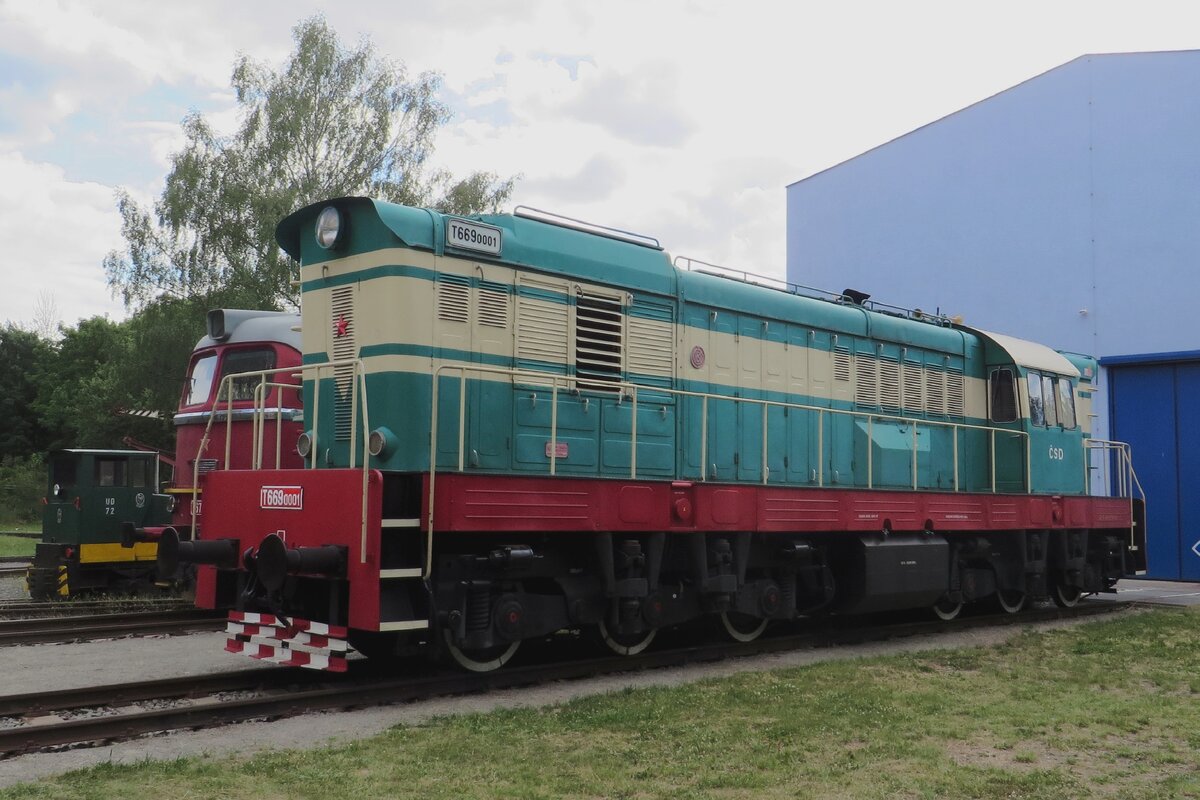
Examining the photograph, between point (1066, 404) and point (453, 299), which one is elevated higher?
point (453, 299)

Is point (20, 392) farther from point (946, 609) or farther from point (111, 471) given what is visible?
point (946, 609)

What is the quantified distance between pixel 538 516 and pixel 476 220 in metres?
2.52

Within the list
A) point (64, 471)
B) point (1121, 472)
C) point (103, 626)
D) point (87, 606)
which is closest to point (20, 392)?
point (64, 471)

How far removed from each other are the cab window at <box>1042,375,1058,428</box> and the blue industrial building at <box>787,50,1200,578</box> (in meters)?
7.10

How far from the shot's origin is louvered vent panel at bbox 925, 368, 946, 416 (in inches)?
489

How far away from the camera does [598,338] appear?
9.03 metres

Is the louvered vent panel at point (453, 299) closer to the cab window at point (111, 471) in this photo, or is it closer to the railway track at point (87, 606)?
the railway track at point (87, 606)

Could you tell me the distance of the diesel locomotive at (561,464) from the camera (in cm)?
724

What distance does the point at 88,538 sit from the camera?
14.3 metres

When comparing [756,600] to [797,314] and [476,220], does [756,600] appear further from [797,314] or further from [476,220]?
[476,220]

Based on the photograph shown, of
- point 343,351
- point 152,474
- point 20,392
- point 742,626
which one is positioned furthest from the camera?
point 20,392

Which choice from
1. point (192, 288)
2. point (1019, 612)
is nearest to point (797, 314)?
point (1019, 612)

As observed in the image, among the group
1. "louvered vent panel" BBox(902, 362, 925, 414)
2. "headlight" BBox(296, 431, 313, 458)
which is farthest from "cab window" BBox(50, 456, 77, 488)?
"louvered vent panel" BBox(902, 362, 925, 414)

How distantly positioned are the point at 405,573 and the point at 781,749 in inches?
107
